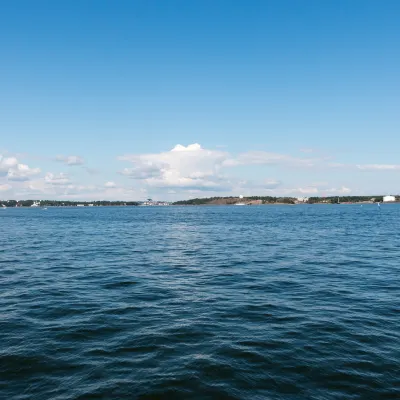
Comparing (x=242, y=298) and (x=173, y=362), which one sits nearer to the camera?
(x=173, y=362)

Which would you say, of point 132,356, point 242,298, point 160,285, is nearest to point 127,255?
point 160,285

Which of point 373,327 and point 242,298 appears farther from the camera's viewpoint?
point 242,298

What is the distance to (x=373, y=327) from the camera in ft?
58.0

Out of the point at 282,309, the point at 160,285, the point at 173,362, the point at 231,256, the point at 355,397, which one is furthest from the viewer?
the point at 231,256

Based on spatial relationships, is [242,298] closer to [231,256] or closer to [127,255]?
[231,256]

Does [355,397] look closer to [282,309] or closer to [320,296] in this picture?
[282,309]

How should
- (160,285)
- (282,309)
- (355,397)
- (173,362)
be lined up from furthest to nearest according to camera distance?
1. (160,285)
2. (282,309)
3. (173,362)
4. (355,397)

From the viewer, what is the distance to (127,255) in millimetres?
44500

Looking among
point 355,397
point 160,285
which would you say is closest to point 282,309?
point 355,397

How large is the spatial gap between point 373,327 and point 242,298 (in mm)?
8561

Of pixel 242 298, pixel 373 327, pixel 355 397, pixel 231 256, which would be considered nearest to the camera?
pixel 355 397

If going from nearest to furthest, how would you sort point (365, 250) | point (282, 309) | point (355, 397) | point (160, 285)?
point (355, 397) → point (282, 309) → point (160, 285) → point (365, 250)

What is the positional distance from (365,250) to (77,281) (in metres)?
39.9

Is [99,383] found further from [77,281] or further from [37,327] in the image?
[77,281]
